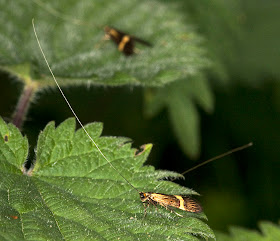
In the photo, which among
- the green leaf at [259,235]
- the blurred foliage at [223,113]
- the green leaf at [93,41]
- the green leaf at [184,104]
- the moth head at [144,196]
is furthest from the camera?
the blurred foliage at [223,113]

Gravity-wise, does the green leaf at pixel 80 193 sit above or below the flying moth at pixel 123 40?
below

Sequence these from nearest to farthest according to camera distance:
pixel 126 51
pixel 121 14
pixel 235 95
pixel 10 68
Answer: pixel 10 68
pixel 126 51
pixel 121 14
pixel 235 95

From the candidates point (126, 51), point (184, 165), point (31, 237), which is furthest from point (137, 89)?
point (31, 237)

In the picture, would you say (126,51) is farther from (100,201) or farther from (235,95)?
(235,95)

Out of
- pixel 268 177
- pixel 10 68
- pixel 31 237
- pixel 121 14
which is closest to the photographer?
pixel 31 237

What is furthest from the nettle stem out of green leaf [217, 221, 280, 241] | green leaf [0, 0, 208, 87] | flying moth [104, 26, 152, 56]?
green leaf [217, 221, 280, 241]

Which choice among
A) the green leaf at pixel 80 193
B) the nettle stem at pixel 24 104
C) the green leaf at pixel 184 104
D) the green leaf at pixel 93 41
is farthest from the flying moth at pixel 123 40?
the green leaf at pixel 80 193

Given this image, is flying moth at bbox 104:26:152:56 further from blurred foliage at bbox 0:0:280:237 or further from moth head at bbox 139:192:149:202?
moth head at bbox 139:192:149:202

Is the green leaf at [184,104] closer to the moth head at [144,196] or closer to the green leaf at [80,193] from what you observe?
the green leaf at [80,193]
